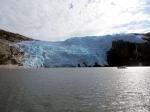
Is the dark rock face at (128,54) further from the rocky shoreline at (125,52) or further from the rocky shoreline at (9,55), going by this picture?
the rocky shoreline at (9,55)

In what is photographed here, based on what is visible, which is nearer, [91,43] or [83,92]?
[83,92]

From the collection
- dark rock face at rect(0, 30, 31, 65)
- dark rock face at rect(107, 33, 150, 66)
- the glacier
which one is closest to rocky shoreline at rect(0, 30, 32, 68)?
dark rock face at rect(0, 30, 31, 65)

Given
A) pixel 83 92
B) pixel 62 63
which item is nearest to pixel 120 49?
pixel 62 63

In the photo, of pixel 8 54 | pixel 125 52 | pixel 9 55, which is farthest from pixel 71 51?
pixel 125 52

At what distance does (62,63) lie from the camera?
318 ft

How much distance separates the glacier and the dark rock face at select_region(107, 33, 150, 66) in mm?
1728

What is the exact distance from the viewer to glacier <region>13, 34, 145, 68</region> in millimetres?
95750

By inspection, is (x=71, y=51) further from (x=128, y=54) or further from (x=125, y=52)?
(x=128, y=54)

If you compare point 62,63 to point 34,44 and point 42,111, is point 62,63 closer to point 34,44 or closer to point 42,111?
point 34,44

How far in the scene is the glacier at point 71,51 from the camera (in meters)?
95.8

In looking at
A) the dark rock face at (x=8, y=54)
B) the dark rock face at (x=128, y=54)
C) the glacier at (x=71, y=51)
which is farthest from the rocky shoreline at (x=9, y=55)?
the dark rock face at (x=128, y=54)

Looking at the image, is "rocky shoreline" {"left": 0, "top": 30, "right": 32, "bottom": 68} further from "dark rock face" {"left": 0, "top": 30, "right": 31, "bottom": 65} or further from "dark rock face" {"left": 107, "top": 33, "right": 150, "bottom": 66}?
"dark rock face" {"left": 107, "top": 33, "right": 150, "bottom": 66}

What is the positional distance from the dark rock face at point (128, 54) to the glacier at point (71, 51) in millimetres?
1728

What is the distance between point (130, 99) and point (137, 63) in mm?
83687
